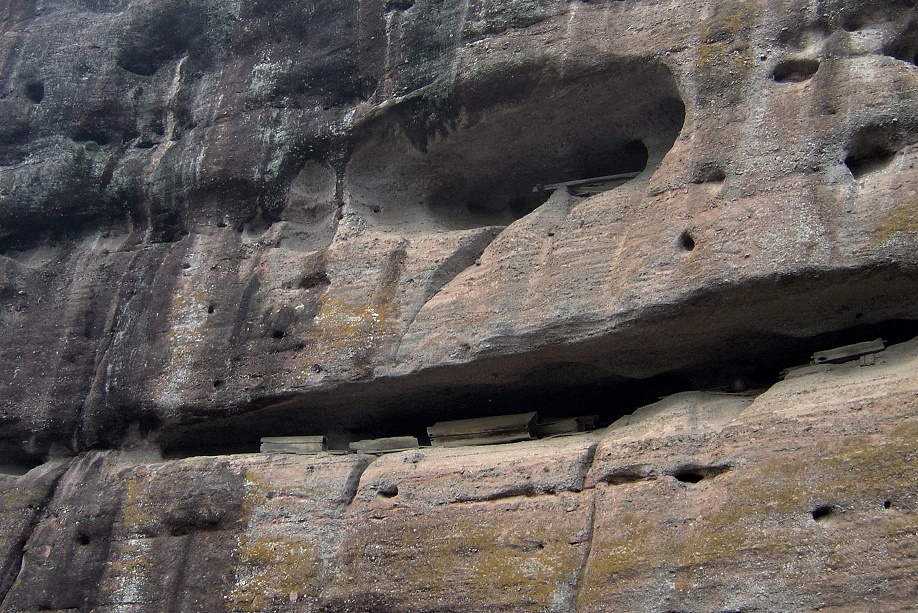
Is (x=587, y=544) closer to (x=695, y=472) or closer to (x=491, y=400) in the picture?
(x=695, y=472)

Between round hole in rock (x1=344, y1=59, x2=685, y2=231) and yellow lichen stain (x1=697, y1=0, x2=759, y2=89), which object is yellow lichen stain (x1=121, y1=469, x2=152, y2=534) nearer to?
round hole in rock (x1=344, y1=59, x2=685, y2=231)

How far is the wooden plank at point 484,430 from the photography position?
7.37 m

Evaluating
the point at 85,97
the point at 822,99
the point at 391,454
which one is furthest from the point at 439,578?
the point at 85,97

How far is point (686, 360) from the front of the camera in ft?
23.3

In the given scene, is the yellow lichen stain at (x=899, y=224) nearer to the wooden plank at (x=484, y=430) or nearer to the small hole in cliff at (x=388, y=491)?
the wooden plank at (x=484, y=430)

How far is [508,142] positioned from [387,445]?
8.44 feet

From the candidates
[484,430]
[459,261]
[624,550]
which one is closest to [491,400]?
[484,430]

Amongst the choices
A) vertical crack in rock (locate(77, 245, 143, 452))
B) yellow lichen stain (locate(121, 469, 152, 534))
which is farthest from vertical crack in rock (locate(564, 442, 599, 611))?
vertical crack in rock (locate(77, 245, 143, 452))

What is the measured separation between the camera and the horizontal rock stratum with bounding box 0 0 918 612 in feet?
19.6

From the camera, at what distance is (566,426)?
24.2 feet

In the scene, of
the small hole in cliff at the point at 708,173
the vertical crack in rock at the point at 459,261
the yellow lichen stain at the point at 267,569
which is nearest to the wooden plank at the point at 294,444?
the yellow lichen stain at the point at 267,569

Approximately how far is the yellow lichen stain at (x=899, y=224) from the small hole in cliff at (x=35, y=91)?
7.46 m

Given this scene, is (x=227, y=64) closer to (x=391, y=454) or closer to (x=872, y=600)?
(x=391, y=454)

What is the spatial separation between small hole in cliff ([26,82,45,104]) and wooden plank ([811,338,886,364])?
23.9ft
